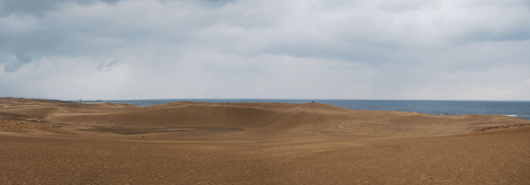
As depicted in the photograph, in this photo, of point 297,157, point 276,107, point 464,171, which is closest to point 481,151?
point 464,171

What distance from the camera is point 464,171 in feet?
28.9

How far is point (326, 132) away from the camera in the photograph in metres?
25.8

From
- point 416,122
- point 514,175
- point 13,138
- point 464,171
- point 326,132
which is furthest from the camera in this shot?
point 416,122

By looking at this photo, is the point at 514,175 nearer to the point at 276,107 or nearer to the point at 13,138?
the point at 13,138

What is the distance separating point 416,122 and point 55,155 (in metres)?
28.9

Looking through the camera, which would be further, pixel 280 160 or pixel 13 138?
pixel 13 138

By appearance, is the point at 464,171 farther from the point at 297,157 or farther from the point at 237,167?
the point at 237,167

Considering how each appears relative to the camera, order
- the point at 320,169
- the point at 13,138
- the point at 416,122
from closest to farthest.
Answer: the point at 320,169 → the point at 13,138 → the point at 416,122

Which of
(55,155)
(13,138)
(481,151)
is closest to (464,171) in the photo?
(481,151)

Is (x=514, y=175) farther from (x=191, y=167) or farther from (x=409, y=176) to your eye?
(x=191, y=167)

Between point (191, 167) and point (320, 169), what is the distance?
465 centimetres

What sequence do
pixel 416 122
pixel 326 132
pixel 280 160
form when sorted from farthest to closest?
pixel 416 122 < pixel 326 132 < pixel 280 160

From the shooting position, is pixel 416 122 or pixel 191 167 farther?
pixel 416 122

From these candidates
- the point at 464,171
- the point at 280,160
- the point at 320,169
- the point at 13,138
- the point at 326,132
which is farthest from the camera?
the point at 326,132
